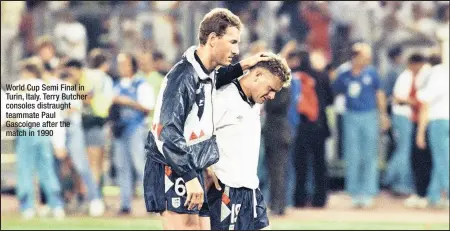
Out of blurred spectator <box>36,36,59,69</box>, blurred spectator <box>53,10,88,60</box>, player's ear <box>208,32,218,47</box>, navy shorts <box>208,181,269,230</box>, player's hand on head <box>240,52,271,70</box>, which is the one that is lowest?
navy shorts <box>208,181,269,230</box>

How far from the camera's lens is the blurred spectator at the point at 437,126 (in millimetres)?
16875

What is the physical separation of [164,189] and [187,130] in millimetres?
389

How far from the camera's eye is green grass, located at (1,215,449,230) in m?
15.1

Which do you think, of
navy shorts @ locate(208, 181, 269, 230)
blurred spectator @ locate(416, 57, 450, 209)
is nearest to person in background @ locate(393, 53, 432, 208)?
blurred spectator @ locate(416, 57, 450, 209)

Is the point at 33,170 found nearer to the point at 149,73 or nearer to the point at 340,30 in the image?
the point at 149,73

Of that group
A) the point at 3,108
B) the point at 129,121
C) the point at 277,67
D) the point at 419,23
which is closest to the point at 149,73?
the point at 129,121

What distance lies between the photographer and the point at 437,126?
56.4ft

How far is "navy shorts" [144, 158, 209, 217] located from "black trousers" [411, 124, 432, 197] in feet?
33.9

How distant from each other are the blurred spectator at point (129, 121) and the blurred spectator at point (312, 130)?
1959 millimetres

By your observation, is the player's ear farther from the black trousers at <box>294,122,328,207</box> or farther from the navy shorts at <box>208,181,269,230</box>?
the black trousers at <box>294,122,328,207</box>

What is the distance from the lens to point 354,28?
62.3 feet

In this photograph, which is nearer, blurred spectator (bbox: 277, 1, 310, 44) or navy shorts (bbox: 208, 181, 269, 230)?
navy shorts (bbox: 208, 181, 269, 230)

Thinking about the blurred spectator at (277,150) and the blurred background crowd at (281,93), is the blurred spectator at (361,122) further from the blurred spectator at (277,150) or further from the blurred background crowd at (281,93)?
the blurred spectator at (277,150)

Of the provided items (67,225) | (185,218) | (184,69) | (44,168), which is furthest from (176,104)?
(44,168)
